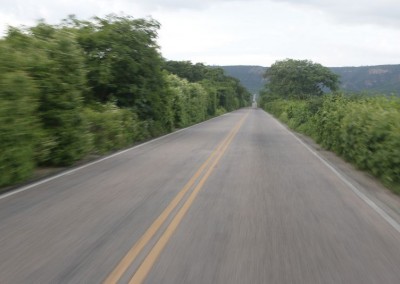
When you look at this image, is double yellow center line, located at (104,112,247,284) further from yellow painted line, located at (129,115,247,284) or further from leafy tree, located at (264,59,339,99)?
leafy tree, located at (264,59,339,99)

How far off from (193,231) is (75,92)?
313 inches

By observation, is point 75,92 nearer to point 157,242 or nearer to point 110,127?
point 110,127

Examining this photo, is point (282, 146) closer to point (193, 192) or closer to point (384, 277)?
point (193, 192)

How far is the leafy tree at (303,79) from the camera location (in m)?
84.6

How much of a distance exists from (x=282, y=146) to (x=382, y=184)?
30.8 feet

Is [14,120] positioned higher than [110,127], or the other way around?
[14,120]

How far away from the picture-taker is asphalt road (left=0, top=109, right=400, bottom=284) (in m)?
5.02

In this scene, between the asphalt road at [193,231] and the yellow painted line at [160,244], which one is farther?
the asphalt road at [193,231]

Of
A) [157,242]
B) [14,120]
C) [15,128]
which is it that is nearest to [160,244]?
[157,242]

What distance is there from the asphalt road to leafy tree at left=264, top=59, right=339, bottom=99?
7543 centimetres

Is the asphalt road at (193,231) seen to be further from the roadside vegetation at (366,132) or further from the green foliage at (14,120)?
the roadside vegetation at (366,132)

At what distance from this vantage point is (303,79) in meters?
85.7

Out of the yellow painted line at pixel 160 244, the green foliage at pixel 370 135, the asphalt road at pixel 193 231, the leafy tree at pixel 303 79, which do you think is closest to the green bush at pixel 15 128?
the asphalt road at pixel 193 231

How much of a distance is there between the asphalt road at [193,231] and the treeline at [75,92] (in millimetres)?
1215
